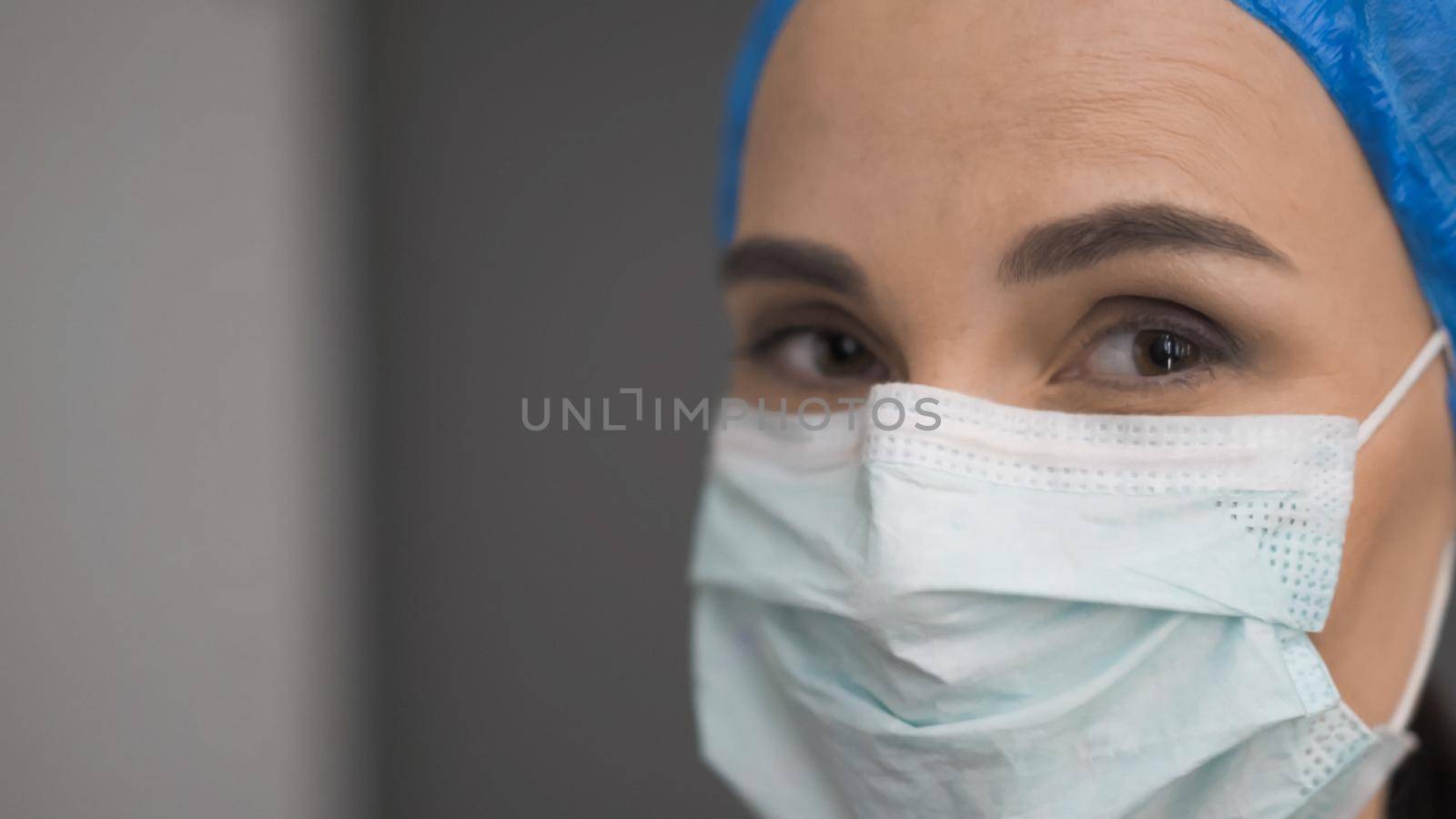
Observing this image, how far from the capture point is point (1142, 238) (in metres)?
1.01

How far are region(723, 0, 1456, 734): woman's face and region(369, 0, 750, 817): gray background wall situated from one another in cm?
91

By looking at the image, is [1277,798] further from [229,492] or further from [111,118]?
[111,118]

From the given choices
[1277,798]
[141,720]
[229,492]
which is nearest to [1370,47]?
[1277,798]

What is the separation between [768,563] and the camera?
1.20 m

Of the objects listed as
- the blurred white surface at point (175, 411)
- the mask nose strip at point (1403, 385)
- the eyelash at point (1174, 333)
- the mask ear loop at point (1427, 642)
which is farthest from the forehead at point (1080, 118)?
the blurred white surface at point (175, 411)

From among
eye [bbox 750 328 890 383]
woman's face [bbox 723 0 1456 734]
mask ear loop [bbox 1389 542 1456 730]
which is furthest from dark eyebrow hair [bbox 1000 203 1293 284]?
mask ear loop [bbox 1389 542 1456 730]

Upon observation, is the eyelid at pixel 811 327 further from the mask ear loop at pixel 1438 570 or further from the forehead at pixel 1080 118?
the mask ear loop at pixel 1438 570

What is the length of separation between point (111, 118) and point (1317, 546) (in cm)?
143

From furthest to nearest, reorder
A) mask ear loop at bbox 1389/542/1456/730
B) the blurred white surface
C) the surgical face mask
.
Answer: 1. the blurred white surface
2. mask ear loop at bbox 1389/542/1456/730
3. the surgical face mask

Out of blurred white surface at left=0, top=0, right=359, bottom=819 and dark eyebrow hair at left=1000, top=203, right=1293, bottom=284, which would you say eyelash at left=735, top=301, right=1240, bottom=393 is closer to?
dark eyebrow hair at left=1000, top=203, right=1293, bottom=284

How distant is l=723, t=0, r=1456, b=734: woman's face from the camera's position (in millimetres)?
1013

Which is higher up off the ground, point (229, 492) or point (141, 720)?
point (229, 492)

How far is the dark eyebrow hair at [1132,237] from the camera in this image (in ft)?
3.28

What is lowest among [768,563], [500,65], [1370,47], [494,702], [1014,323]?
[494,702]
